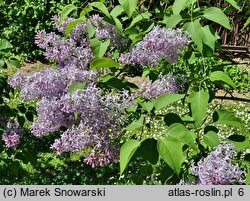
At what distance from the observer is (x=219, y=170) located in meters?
1.34

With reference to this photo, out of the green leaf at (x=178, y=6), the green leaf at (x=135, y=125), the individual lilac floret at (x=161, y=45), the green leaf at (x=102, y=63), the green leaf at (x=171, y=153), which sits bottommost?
the green leaf at (x=171, y=153)

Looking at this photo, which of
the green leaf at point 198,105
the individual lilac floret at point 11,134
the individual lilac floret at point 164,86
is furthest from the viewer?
the individual lilac floret at point 11,134

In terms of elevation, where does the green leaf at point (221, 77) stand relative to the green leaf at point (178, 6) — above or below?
below

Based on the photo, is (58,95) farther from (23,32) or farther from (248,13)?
(23,32)

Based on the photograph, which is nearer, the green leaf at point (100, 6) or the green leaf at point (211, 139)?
the green leaf at point (211, 139)

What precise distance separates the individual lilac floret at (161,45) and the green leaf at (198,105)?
224 millimetres

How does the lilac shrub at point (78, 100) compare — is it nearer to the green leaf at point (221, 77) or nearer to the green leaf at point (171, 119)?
the green leaf at point (171, 119)

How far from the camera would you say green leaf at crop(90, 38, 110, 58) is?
1.68 meters

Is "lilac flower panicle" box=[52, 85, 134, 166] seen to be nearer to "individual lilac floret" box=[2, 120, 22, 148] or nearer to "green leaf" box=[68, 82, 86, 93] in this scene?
"green leaf" box=[68, 82, 86, 93]

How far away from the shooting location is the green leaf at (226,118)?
1.55 m

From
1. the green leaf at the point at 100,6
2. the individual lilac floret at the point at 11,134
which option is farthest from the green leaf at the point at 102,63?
the individual lilac floret at the point at 11,134

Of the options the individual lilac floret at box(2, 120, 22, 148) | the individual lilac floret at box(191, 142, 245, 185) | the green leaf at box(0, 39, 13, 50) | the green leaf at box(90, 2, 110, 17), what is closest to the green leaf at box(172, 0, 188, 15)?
the green leaf at box(90, 2, 110, 17)

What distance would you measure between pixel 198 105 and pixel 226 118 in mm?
132

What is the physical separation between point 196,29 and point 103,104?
358mm
